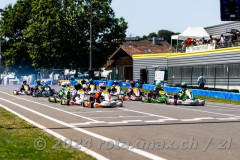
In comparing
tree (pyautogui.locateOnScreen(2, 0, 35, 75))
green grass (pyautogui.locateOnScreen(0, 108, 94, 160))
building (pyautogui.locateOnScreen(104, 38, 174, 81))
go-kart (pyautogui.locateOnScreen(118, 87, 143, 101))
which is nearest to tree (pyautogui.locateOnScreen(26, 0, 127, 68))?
building (pyautogui.locateOnScreen(104, 38, 174, 81))

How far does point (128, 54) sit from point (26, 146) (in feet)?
165

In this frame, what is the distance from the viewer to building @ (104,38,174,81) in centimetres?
4798

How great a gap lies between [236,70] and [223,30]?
46.4ft

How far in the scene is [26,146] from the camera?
814cm

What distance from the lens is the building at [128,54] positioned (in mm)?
47978

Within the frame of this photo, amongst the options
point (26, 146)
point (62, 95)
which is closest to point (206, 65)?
point (62, 95)

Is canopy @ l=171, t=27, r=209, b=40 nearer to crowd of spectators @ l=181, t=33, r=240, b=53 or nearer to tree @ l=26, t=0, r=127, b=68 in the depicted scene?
crowd of spectators @ l=181, t=33, r=240, b=53

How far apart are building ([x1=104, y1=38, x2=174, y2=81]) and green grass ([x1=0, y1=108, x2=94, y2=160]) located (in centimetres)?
3510

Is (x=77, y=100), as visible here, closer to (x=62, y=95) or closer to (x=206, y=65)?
(x=62, y=95)

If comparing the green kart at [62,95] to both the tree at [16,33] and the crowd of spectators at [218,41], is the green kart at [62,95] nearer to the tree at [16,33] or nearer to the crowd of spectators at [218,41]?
the crowd of spectators at [218,41]

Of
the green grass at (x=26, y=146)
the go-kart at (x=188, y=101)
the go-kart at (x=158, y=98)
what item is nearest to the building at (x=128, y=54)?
the go-kart at (x=158, y=98)

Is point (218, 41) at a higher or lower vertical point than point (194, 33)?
lower

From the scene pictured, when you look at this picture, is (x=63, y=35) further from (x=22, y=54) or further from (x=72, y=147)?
(x=72, y=147)

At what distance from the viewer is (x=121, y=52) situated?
201ft
